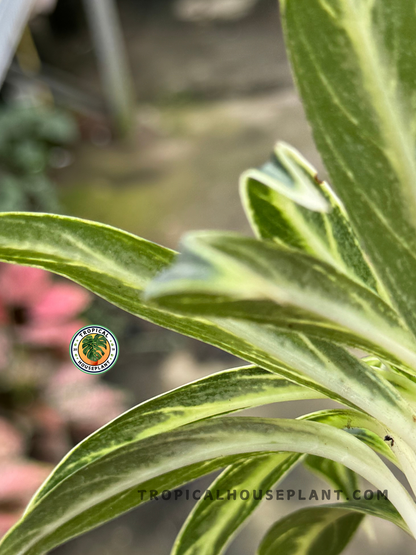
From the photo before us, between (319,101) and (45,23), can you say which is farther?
(45,23)

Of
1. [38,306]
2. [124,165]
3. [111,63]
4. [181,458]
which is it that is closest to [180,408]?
[181,458]

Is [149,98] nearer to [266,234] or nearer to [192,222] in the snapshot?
[192,222]

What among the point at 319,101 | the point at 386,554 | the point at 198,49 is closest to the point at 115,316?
the point at 386,554

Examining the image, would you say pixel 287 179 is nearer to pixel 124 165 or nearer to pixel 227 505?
pixel 227 505

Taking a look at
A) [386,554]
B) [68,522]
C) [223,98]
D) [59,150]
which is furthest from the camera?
[223,98]

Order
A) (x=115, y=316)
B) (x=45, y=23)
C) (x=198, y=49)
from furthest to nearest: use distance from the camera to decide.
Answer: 1. (x=45, y=23)
2. (x=198, y=49)
3. (x=115, y=316)

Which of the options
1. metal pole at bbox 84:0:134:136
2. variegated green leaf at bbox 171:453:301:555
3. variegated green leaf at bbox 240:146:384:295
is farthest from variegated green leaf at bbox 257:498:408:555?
metal pole at bbox 84:0:134:136
